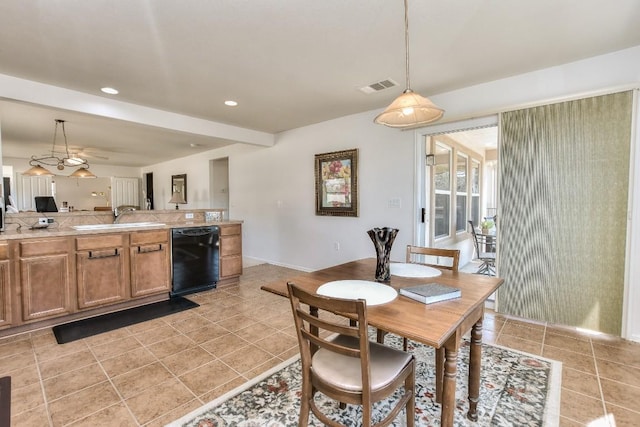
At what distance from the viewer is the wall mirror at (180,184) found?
25.6ft

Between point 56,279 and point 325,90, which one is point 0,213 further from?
point 325,90

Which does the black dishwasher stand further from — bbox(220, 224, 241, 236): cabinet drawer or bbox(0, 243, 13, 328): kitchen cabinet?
bbox(0, 243, 13, 328): kitchen cabinet

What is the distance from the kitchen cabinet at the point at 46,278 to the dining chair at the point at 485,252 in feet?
15.7

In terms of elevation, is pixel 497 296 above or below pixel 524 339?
above

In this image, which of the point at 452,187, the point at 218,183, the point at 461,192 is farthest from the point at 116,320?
the point at 461,192

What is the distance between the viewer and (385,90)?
10.8ft

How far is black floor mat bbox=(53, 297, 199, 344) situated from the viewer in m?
2.70

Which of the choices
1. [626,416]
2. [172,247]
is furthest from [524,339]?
[172,247]

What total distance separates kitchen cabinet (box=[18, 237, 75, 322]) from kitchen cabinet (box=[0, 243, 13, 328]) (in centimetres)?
8

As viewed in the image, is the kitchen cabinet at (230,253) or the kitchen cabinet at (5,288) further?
the kitchen cabinet at (230,253)

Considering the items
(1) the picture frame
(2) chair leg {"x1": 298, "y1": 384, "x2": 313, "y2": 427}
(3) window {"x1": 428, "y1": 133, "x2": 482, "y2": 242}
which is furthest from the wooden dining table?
(1) the picture frame

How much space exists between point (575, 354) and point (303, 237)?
11.7 ft

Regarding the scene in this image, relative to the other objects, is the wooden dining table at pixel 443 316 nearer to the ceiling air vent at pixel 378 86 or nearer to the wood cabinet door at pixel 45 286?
the ceiling air vent at pixel 378 86

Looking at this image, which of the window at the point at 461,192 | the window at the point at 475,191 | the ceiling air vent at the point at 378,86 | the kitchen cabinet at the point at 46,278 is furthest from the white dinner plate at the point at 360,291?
the window at the point at 475,191
